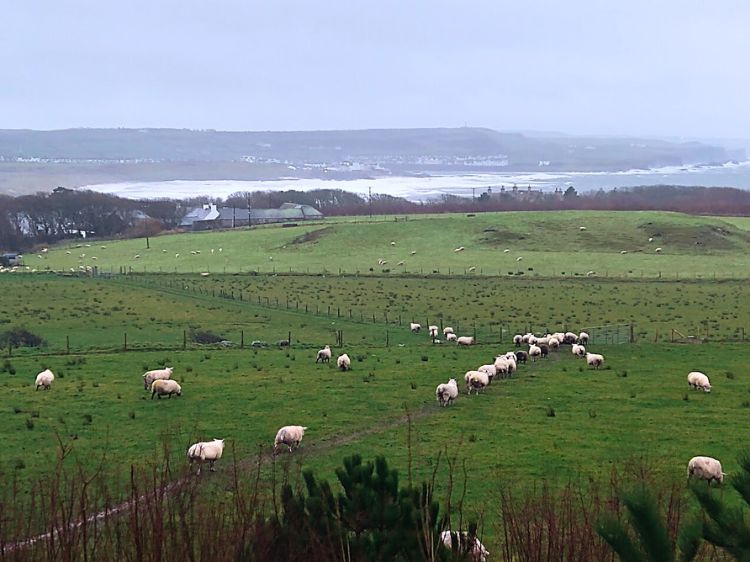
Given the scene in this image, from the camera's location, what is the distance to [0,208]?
107 metres

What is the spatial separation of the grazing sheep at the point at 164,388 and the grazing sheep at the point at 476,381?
7.63 meters

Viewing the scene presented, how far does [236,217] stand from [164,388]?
92411 millimetres

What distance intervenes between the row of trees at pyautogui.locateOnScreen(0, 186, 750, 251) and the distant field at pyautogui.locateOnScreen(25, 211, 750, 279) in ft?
40.9

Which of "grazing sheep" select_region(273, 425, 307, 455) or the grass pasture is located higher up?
"grazing sheep" select_region(273, 425, 307, 455)

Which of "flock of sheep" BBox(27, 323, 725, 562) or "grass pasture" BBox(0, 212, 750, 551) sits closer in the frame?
"flock of sheep" BBox(27, 323, 725, 562)

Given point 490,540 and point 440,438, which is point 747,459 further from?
point 440,438

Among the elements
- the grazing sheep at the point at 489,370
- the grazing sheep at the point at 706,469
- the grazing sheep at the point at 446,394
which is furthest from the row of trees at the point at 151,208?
the grazing sheep at the point at 706,469

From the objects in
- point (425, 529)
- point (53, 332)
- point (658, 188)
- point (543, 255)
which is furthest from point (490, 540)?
point (658, 188)

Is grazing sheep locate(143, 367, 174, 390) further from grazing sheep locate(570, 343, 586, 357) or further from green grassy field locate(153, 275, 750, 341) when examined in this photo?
green grassy field locate(153, 275, 750, 341)

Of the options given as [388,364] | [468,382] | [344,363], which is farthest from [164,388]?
[388,364]

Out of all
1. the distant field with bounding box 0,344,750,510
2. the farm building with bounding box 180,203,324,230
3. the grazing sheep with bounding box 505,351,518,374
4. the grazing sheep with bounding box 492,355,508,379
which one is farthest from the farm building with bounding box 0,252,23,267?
the grazing sheep with bounding box 492,355,508,379

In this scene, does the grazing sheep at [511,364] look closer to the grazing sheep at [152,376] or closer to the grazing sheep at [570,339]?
the grazing sheep at [570,339]

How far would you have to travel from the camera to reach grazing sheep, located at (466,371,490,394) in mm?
24719

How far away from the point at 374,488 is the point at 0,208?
109 metres
